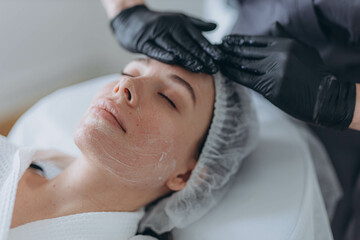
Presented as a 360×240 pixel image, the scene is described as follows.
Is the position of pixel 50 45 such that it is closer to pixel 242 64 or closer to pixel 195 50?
pixel 195 50

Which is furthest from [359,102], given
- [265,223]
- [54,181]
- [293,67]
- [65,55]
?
[65,55]

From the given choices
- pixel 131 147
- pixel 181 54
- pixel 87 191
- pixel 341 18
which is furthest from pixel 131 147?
pixel 341 18

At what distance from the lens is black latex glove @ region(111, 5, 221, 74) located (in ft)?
3.20

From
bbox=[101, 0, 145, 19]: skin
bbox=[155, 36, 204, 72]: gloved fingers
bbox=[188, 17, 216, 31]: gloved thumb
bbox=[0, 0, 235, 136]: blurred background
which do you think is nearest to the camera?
bbox=[155, 36, 204, 72]: gloved fingers

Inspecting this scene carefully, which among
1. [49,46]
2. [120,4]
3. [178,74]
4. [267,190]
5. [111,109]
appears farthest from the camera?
[49,46]

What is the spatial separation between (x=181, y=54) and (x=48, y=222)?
605 millimetres

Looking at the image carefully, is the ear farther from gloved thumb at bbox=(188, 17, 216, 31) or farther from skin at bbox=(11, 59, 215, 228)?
gloved thumb at bbox=(188, 17, 216, 31)

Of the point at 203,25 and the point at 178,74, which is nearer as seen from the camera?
the point at 178,74

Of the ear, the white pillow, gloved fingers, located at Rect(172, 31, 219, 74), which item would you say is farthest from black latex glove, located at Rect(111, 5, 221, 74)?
the white pillow

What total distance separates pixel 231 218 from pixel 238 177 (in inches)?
6.8

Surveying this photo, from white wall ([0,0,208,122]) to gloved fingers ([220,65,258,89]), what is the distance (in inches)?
52.9

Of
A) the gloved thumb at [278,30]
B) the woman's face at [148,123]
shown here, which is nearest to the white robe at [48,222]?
the woman's face at [148,123]

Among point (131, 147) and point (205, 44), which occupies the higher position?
point (205, 44)

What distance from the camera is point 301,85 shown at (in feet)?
2.92
